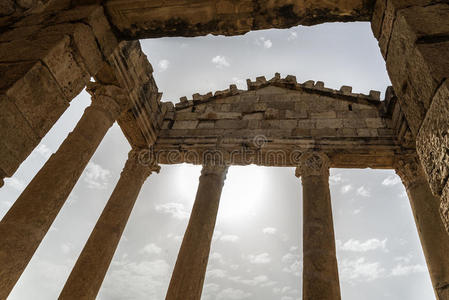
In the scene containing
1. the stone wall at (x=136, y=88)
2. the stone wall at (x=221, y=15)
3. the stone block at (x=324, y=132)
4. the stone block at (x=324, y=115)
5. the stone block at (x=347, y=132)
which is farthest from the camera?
the stone block at (x=324, y=115)

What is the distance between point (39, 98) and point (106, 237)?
538cm

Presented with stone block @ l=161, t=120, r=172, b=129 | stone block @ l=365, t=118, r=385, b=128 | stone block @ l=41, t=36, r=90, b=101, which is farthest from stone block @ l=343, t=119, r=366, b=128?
stone block @ l=41, t=36, r=90, b=101

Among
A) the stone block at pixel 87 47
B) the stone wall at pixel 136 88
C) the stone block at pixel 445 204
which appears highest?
the stone wall at pixel 136 88

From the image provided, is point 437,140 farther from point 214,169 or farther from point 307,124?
point 307,124

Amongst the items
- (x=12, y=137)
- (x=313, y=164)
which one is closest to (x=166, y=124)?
(x=313, y=164)

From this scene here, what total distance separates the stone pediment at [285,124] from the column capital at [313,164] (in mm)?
303

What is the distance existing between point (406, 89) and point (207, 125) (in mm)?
7887

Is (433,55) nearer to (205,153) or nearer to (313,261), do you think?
(313,261)

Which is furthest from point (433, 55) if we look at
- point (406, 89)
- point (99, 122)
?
point (99, 122)

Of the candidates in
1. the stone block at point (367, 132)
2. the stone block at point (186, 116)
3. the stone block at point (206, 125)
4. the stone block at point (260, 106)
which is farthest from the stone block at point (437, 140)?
the stone block at point (186, 116)

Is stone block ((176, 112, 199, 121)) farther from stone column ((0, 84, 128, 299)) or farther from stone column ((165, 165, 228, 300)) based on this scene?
stone column ((0, 84, 128, 299))

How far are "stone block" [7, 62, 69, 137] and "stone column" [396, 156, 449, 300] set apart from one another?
7.98m

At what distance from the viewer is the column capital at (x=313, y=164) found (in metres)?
8.62

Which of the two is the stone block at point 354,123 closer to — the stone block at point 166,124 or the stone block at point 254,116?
the stone block at point 254,116
